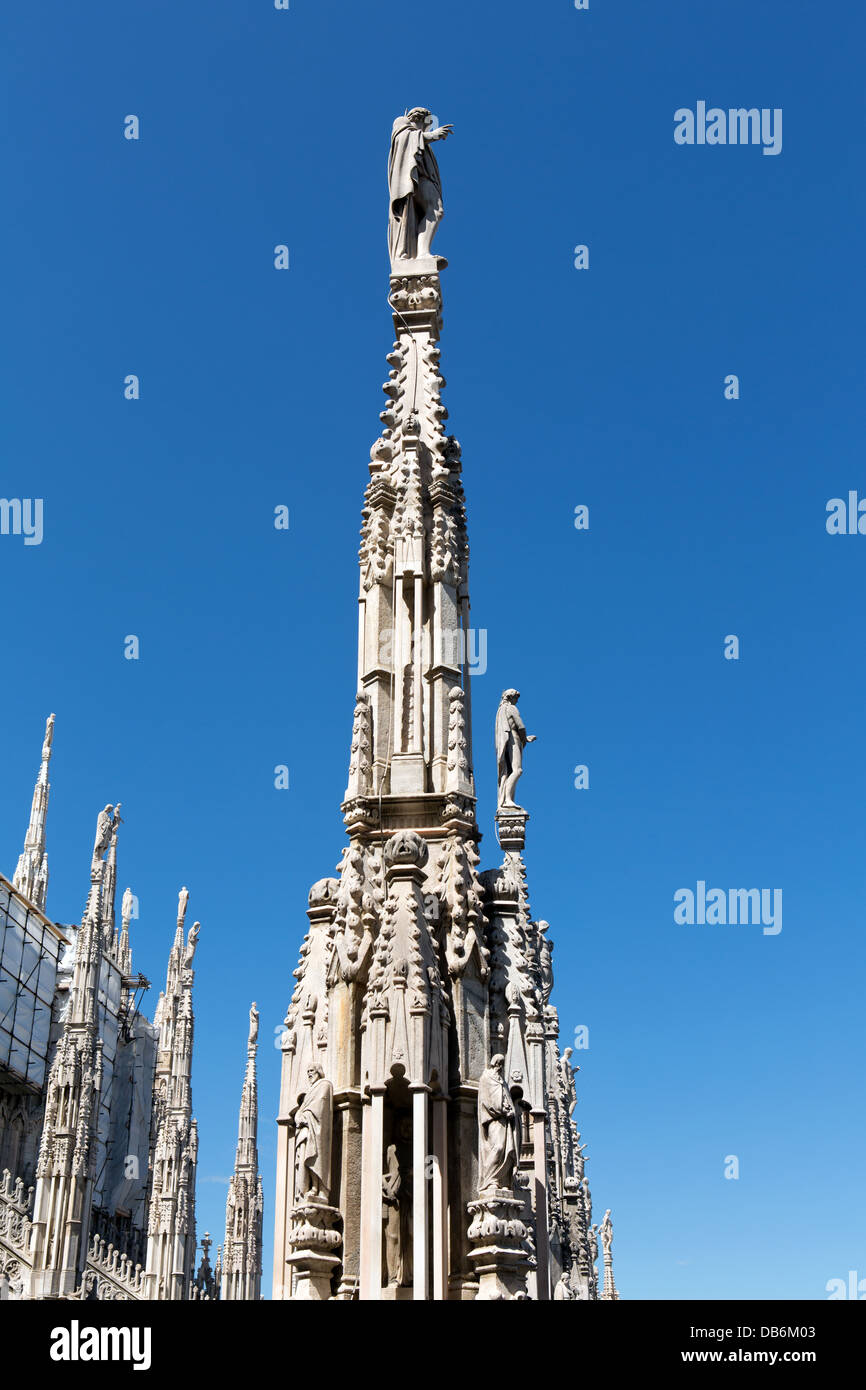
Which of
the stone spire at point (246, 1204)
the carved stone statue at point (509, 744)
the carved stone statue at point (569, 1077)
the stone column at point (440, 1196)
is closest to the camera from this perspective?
the stone column at point (440, 1196)

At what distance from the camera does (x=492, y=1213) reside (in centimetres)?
969

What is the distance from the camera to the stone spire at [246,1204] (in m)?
50.1

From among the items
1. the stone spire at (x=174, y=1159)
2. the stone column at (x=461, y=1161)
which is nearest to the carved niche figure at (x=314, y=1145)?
the stone column at (x=461, y=1161)

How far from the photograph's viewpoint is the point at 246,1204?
2050 inches

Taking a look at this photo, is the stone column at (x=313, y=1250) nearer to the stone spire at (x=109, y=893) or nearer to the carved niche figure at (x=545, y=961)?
the carved niche figure at (x=545, y=961)

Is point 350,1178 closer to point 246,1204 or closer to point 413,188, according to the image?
point 413,188

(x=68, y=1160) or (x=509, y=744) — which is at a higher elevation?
(x=509, y=744)

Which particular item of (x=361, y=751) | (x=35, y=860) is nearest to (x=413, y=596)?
(x=361, y=751)

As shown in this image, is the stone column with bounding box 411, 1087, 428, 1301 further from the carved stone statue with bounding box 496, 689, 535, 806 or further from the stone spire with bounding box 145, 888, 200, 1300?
the stone spire with bounding box 145, 888, 200, 1300

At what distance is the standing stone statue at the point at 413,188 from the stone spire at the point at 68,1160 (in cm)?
3350

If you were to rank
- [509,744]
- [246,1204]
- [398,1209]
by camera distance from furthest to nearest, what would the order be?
1. [246,1204]
2. [509,744]
3. [398,1209]

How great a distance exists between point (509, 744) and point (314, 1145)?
10626 mm
